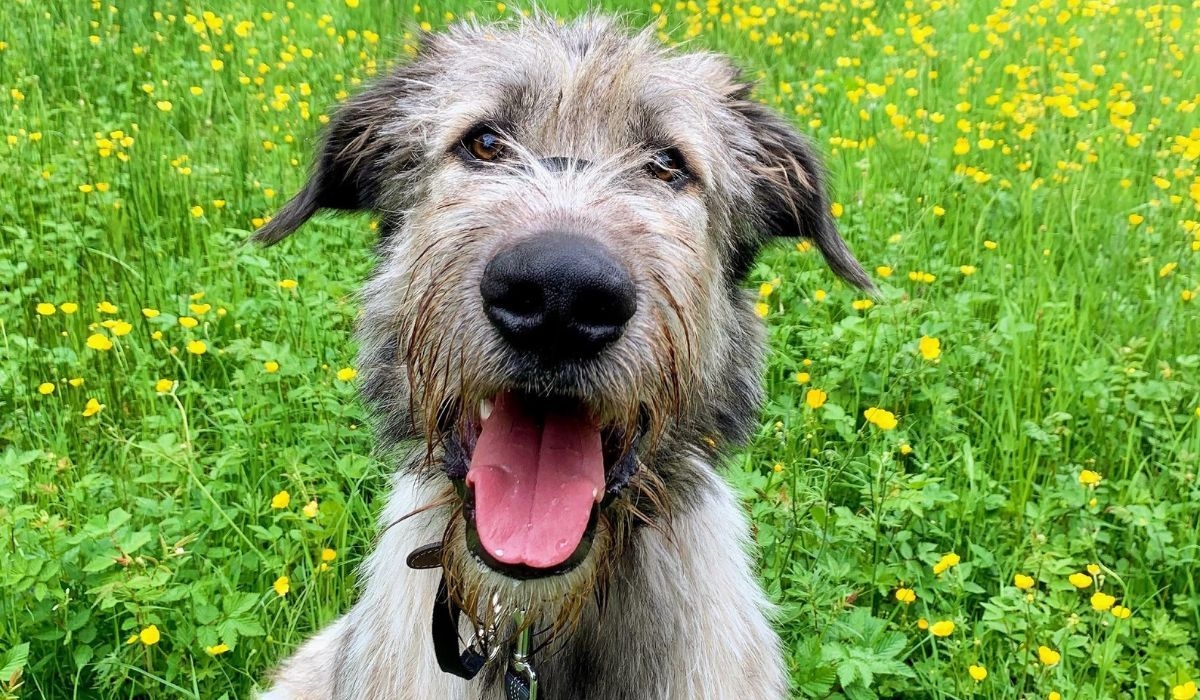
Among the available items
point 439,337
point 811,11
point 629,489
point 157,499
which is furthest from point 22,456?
point 811,11

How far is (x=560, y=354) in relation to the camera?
183cm

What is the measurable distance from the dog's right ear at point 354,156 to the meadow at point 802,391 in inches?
28.7

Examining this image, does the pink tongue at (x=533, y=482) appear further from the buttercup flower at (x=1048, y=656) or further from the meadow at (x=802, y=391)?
the buttercup flower at (x=1048, y=656)

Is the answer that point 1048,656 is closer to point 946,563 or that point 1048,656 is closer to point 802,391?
point 946,563

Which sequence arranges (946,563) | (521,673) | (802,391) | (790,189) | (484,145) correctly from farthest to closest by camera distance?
(802,391) < (790,189) < (946,563) < (484,145) < (521,673)

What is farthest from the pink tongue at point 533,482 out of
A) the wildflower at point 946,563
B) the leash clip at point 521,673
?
the wildflower at point 946,563

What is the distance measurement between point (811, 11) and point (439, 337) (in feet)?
21.9

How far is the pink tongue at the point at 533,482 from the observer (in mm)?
1911

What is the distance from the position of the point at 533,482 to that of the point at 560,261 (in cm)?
52

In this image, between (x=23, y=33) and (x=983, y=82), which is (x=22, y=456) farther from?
(x=983, y=82)

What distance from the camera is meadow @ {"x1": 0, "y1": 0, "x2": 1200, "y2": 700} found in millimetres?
2748

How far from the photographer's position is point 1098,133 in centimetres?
546

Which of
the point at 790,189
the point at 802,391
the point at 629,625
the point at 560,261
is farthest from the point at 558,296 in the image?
the point at 802,391

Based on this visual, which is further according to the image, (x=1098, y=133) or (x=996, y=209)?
(x=1098, y=133)
